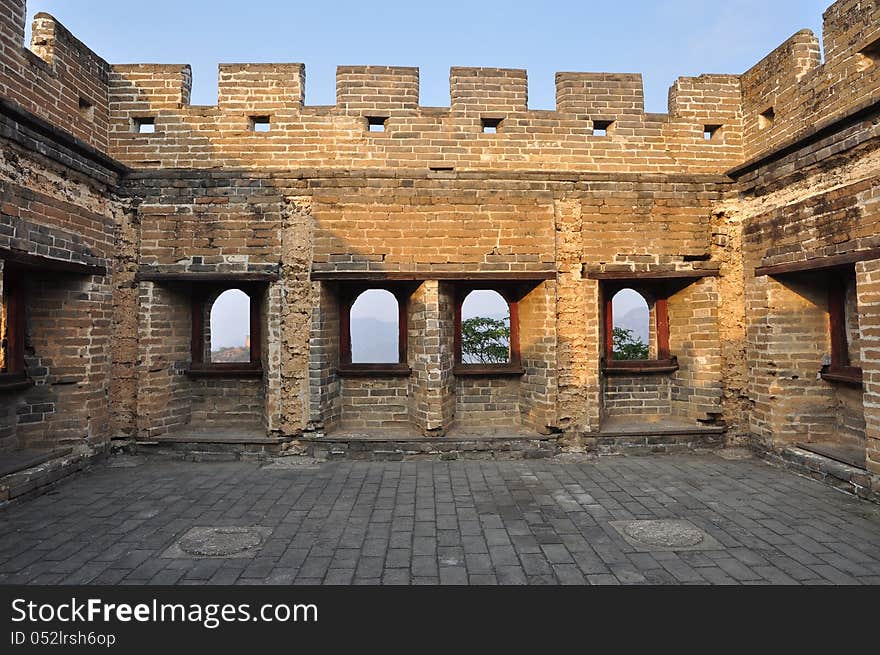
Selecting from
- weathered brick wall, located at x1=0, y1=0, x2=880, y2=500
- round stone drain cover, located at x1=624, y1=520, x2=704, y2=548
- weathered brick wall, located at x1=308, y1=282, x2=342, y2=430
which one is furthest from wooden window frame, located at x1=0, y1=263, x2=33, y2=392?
round stone drain cover, located at x1=624, y1=520, x2=704, y2=548

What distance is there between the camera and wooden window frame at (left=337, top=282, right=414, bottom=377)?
23.5 feet

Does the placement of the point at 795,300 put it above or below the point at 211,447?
above

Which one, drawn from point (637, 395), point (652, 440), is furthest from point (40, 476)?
point (637, 395)

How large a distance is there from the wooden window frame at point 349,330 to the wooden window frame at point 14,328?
396 cm

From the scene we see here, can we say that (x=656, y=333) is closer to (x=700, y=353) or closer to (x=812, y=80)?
(x=700, y=353)

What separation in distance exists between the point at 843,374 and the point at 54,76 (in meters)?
10.8

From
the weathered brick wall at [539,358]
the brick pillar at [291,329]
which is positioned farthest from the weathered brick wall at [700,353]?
the brick pillar at [291,329]

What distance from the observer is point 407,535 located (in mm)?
4133

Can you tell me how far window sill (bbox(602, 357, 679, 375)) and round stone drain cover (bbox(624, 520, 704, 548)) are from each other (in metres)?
3.21

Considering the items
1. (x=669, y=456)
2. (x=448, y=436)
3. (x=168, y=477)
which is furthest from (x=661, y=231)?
(x=168, y=477)

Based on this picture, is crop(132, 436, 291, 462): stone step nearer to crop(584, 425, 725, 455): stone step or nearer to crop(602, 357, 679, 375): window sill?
crop(584, 425, 725, 455): stone step

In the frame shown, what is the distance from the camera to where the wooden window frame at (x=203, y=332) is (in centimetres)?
718

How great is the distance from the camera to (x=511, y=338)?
7477mm

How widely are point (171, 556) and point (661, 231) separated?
713 cm
